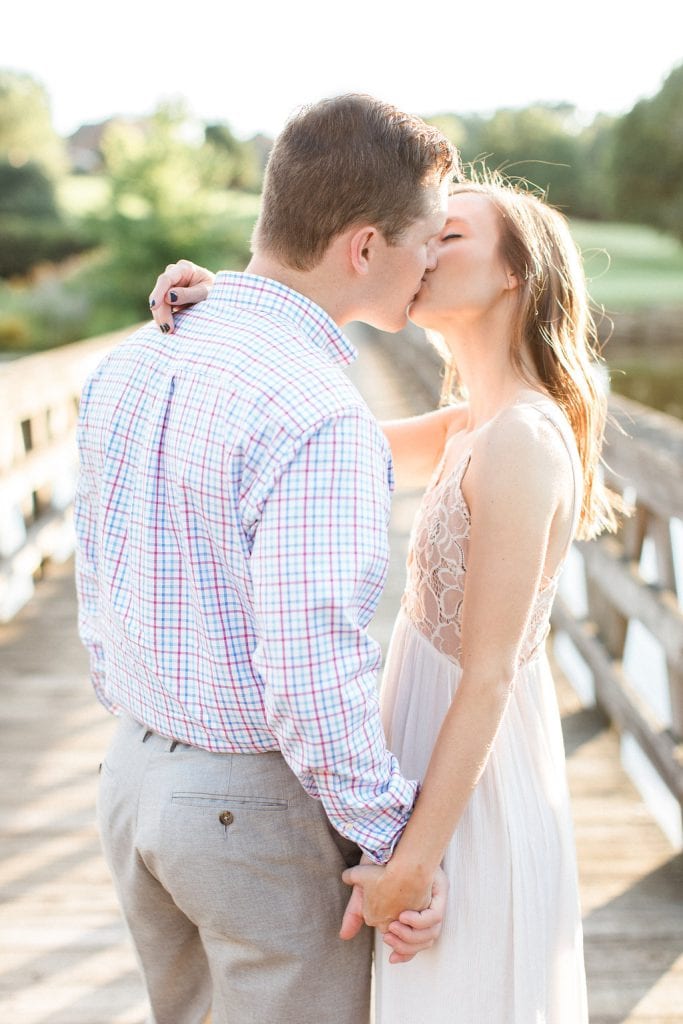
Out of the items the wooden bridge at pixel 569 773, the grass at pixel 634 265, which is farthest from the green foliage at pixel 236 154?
the wooden bridge at pixel 569 773

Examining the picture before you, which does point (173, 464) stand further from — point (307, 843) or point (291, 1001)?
point (291, 1001)

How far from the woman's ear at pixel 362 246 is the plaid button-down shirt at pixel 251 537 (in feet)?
0.28

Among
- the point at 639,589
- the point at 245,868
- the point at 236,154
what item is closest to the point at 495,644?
the point at 245,868

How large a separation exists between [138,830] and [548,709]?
0.71 m

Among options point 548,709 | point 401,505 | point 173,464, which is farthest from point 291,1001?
point 401,505

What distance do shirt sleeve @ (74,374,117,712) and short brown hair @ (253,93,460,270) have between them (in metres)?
0.40

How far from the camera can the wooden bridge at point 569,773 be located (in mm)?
2383

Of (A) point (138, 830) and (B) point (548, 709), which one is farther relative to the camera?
(B) point (548, 709)

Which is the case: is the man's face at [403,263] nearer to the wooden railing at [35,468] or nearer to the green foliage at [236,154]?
the wooden railing at [35,468]

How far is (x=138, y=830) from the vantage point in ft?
4.62

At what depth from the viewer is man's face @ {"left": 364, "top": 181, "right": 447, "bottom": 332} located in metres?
1.38

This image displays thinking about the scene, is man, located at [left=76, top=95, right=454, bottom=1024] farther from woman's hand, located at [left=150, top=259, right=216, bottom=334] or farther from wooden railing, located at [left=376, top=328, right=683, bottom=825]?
wooden railing, located at [left=376, top=328, right=683, bottom=825]

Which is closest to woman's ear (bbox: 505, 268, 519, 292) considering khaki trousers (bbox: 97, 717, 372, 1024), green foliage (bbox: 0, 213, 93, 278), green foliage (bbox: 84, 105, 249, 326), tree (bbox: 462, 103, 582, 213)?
khaki trousers (bbox: 97, 717, 372, 1024)

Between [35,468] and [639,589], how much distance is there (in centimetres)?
310
